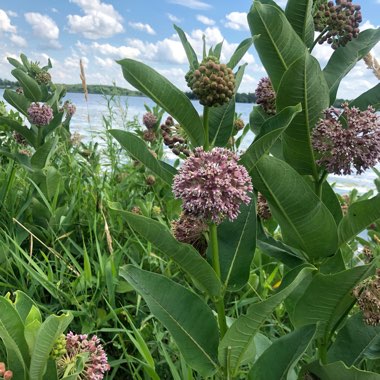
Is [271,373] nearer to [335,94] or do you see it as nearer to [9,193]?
[335,94]

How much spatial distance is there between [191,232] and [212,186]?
0.31m

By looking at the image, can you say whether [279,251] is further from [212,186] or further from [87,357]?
[87,357]

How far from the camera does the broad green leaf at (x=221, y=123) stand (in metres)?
1.38

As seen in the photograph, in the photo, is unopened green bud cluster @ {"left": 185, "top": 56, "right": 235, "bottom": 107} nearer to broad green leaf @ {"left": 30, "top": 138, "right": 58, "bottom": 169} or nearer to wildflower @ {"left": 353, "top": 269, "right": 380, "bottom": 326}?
wildflower @ {"left": 353, "top": 269, "right": 380, "bottom": 326}

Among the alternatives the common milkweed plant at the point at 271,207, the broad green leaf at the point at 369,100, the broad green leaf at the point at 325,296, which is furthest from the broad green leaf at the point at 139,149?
the broad green leaf at the point at 369,100

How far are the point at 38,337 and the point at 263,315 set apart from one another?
534 millimetres

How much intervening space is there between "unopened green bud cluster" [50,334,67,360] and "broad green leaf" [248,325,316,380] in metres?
0.48

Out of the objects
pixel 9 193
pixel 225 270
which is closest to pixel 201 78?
pixel 225 270

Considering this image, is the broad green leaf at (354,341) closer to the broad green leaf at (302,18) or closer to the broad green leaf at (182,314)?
the broad green leaf at (182,314)

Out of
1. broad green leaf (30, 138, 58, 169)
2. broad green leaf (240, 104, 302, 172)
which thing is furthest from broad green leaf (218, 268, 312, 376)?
broad green leaf (30, 138, 58, 169)

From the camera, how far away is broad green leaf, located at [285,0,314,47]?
54.3 inches

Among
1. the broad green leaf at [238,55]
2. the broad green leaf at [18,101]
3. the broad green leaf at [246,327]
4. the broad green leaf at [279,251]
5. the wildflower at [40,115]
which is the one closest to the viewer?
the broad green leaf at [246,327]

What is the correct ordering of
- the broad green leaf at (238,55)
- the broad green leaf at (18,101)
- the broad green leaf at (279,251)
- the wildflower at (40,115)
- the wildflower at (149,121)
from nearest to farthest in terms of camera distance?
the broad green leaf at (238,55) < the broad green leaf at (279,251) < the wildflower at (40,115) < the broad green leaf at (18,101) < the wildflower at (149,121)

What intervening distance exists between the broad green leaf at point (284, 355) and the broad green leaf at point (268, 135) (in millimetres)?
395
